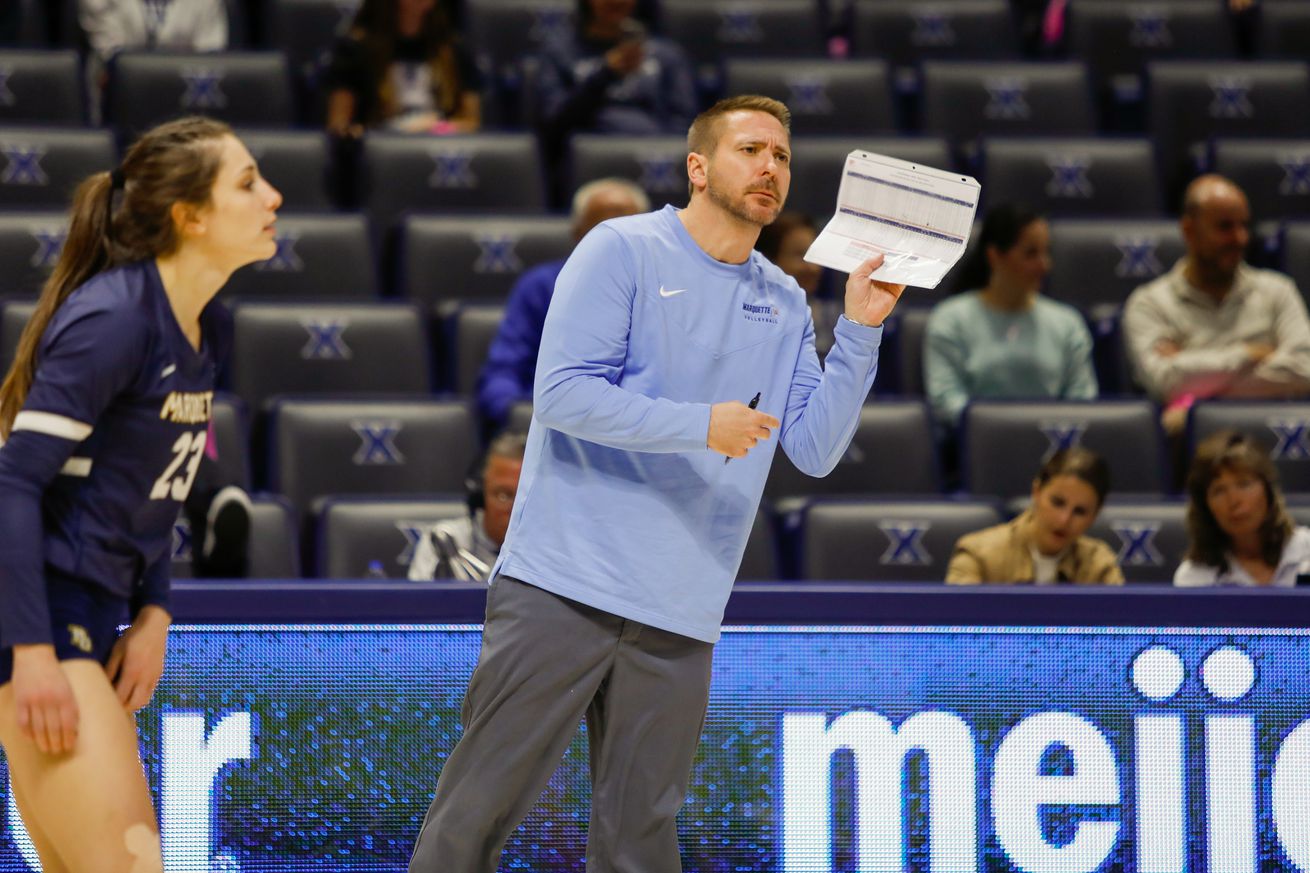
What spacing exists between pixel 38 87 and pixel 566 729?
4.45m

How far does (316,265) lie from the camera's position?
5.75 m

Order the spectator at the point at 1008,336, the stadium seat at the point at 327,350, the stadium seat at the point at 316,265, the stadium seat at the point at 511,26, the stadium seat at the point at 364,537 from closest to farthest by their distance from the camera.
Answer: the stadium seat at the point at 364,537
the stadium seat at the point at 327,350
the spectator at the point at 1008,336
the stadium seat at the point at 316,265
the stadium seat at the point at 511,26

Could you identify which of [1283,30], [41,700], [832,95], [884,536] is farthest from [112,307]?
[1283,30]

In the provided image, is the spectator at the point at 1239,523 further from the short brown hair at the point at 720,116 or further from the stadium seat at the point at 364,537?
the short brown hair at the point at 720,116

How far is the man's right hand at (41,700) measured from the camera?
2.26 meters

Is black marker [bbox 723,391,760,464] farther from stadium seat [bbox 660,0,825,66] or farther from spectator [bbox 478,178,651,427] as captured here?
stadium seat [bbox 660,0,825,66]

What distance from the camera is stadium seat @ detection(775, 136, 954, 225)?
20.5 feet

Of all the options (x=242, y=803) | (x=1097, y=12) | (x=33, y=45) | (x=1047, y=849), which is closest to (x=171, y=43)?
(x=33, y=45)

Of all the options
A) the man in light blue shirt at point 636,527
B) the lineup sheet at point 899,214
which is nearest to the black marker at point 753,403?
the man in light blue shirt at point 636,527

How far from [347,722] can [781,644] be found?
0.84 m

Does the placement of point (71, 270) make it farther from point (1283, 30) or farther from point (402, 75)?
point (1283, 30)

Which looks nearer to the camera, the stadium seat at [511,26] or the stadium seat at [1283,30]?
the stadium seat at [511,26]

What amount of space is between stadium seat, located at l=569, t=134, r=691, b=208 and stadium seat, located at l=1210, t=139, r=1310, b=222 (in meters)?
2.14

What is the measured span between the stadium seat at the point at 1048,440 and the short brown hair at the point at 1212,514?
0.77 meters
